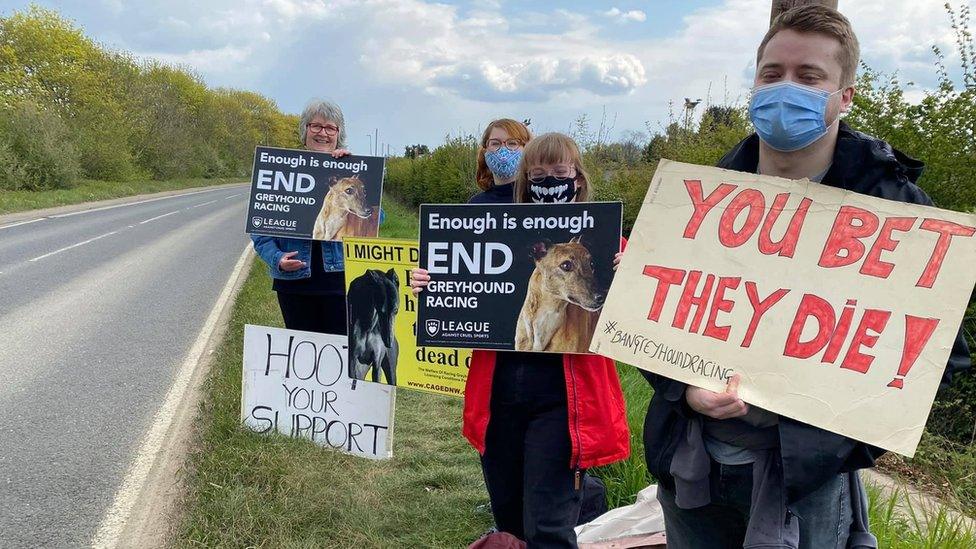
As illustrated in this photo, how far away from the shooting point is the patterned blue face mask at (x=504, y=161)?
3020mm

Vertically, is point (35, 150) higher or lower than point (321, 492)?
higher

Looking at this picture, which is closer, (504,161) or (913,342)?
(913,342)

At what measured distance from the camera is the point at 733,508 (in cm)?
165

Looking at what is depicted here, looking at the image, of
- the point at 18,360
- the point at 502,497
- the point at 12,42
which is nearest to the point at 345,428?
the point at 502,497

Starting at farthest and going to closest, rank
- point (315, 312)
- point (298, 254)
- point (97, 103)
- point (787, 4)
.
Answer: point (97, 103), point (315, 312), point (298, 254), point (787, 4)

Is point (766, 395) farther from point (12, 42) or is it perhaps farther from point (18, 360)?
point (12, 42)

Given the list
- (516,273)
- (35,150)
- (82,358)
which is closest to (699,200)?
(516,273)

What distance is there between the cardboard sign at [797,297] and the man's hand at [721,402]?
0.07 ft

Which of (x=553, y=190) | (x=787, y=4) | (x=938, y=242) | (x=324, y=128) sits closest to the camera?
(x=938, y=242)

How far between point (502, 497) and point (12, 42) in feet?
164

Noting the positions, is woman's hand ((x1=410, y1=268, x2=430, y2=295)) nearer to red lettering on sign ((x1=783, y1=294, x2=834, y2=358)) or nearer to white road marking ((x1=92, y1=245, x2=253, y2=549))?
red lettering on sign ((x1=783, y1=294, x2=834, y2=358))

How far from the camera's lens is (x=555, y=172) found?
98.2 inches

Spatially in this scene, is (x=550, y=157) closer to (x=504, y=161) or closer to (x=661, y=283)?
(x=504, y=161)

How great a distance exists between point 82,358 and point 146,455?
2.65 m
